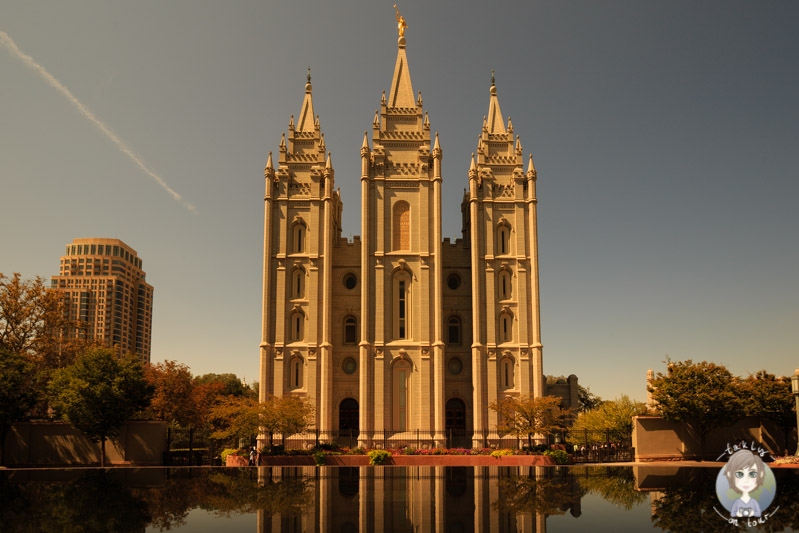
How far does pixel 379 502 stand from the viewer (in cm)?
2042

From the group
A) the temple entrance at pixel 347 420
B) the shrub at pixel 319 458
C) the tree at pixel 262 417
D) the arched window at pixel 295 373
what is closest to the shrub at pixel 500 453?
the shrub at pixel 319 458

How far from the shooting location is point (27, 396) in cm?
3812

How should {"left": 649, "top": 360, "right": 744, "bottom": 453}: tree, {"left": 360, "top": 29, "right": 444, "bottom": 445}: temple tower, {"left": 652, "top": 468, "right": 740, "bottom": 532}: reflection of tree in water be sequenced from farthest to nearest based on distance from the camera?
1. {"left": 360, "top": 29, "right": 444, "bottom": 445}: temple tower
2. {"left": 649, "top": 360, "right": 744, "bottom": 453}: tree
3. {"left": 652, "top": 468, "right": 740, "bottom": 532}: reflection of tree in water

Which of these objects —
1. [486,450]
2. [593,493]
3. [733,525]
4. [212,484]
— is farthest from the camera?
[486,450]

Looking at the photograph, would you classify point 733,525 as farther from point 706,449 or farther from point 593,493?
point 706,449

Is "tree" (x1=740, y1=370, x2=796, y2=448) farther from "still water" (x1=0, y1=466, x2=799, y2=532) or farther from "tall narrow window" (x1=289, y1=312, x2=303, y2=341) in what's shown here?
"tall narrow window" (x1=289, y1=312, x2=303, y2=341)

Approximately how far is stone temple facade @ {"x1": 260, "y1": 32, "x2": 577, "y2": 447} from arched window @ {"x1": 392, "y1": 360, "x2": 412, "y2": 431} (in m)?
0.08

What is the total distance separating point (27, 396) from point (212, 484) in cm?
1848

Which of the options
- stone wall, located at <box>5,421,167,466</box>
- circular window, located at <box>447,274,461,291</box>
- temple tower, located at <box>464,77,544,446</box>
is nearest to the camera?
stone wall, located at <box>5,421,167,466</box>

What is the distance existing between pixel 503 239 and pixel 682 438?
19.2 m

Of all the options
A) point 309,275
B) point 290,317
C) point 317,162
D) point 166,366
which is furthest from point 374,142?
point 166,366

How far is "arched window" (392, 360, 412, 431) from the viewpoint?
4697cm

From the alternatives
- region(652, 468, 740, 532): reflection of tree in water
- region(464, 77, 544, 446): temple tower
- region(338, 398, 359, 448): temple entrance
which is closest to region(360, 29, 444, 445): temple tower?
region(338, 398, 359, 448): temple entrance

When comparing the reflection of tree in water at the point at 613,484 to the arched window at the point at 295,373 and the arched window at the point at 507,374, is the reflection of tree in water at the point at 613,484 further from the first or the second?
the arched window at the point at 295,373
